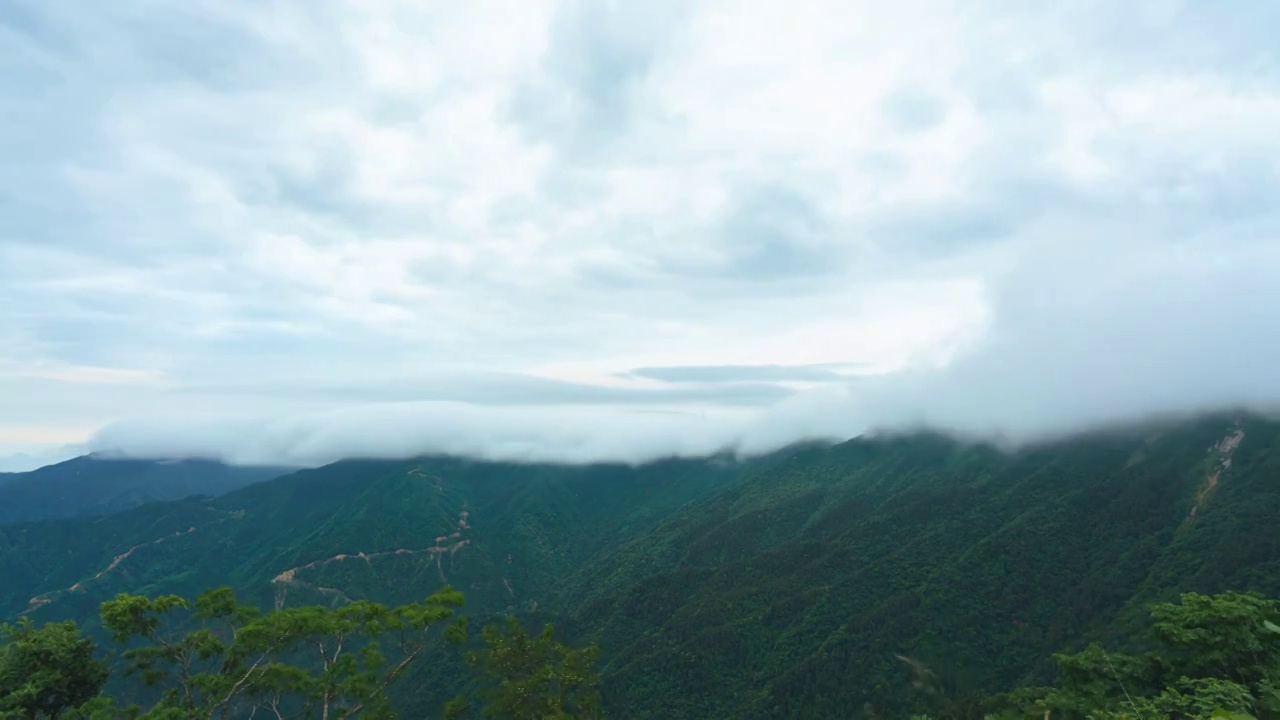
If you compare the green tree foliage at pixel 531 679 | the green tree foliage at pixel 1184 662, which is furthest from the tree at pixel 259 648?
the green tree foliage at pixel 1184 662

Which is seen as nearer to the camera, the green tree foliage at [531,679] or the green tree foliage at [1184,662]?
the green tree foliage at [531,679]

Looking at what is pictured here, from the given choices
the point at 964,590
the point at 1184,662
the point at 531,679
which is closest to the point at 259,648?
the point at 531,679

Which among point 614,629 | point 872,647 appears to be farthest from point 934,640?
point 614,629

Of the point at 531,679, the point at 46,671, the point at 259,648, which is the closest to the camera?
the point at 46,671

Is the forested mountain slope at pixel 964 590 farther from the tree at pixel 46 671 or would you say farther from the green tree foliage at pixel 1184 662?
the tree at pixel 46 671

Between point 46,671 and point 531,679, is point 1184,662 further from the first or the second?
point 46,671

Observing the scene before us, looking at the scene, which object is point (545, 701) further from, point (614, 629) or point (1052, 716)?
point (614, 629)

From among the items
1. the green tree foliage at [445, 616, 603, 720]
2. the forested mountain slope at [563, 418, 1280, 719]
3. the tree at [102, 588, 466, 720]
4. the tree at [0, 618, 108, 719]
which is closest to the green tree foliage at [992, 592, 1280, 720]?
the green tree foliage at [445, 616, 603, 720]
